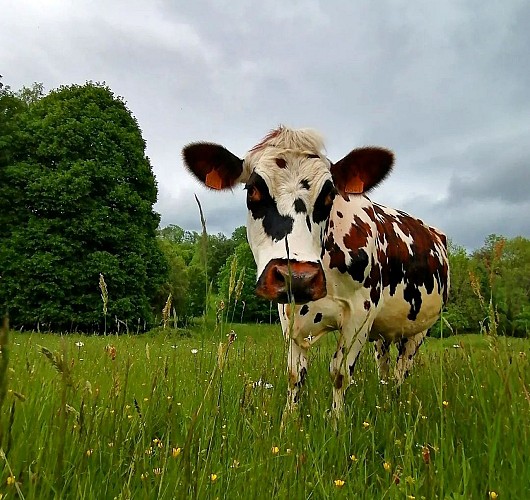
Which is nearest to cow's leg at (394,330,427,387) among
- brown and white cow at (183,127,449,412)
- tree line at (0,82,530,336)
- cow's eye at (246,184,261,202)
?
brown and white cow at (183,127,449,412)

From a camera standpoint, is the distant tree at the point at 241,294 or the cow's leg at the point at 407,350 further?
the cow's leg at the point at 407,350

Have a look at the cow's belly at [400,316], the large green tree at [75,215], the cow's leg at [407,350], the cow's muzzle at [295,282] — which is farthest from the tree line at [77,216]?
the cow's muzzle at [295,282]

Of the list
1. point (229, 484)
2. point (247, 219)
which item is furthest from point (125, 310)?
point (229, 484)

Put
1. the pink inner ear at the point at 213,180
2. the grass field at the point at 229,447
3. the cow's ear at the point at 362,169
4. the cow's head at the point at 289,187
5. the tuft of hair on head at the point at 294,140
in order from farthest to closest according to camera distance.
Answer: the cow's ear at the point at 362,169, the pink inner ear at the point at 213,180, the tuft of hair on head at the point at 294,140, the cow's head at the point at 289,187, the grass field at the point at 229,447

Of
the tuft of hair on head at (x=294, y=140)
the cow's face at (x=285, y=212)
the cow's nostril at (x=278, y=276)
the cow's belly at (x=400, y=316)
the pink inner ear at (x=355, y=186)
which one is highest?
the tuft of hair on head at (x=294, y=140)

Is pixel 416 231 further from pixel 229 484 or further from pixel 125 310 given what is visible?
pixel 125 310

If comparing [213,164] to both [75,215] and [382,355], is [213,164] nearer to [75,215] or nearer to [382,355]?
[382,355]

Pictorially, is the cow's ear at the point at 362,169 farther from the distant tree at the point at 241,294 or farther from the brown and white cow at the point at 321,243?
the distant tree at the point at 241,294

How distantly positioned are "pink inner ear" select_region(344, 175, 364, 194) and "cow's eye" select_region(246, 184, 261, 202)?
1155mm

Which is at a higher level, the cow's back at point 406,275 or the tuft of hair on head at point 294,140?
the tuft of hair on head at point 294,140

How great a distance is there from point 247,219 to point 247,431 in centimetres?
169

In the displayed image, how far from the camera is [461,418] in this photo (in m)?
3.11

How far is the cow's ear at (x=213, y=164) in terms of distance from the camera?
4320 millimetres

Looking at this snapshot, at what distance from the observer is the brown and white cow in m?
3.38
